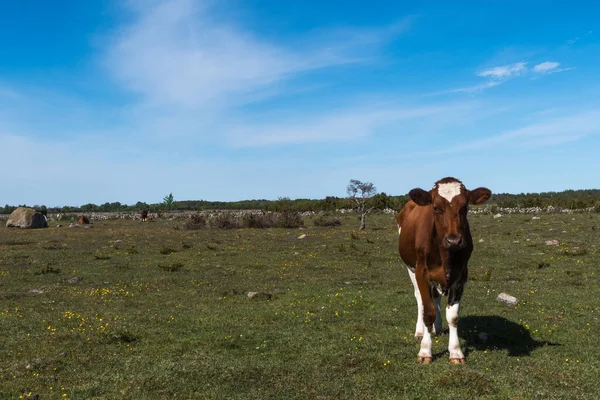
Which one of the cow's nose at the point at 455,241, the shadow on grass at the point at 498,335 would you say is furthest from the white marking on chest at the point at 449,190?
the shadow on grass at the point at 498,335

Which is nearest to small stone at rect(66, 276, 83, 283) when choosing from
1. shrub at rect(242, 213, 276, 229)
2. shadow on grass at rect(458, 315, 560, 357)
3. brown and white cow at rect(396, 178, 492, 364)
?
shadow on grass at rect(458, 315, 560, 357)

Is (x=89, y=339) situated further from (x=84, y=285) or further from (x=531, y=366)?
(x=531, y=366)

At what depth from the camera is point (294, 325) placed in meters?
13.0

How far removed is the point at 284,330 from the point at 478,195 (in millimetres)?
6125

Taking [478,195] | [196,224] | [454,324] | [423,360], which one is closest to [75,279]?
[423,360]

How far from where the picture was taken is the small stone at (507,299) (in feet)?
48.3

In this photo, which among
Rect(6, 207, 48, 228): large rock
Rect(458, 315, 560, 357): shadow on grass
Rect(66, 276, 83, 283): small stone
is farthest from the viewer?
Rect(6, 207, 48, 228): large rock

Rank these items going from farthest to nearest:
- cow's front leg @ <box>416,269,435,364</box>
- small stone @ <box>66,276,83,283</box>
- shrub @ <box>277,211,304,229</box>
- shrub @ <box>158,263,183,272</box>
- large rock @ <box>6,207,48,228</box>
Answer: large rock @ <box>6,207,48,228</box>, shrub @ <box>277,211,304,229</box>, shrub @ <box>158,263,183,272</box>, small stone @ <box>66,276,83,283</box>, cow's front leg @ <box>416,269,435,364</box>

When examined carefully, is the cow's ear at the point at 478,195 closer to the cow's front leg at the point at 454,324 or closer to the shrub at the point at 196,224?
the cow's front leg at the point at 454,324

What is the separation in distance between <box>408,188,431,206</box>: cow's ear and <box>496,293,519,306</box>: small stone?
7.41m

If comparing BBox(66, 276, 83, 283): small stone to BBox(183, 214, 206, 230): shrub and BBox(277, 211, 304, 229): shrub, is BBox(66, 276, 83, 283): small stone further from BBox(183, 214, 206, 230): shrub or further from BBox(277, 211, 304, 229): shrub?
BBox(277, 211, 304, 229): shrub

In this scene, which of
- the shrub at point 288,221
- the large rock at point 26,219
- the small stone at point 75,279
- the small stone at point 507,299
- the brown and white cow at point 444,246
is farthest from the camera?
the large rock at point 26,219

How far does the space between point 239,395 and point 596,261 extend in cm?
1988

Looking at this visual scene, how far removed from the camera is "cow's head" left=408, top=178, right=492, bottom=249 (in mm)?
8367
